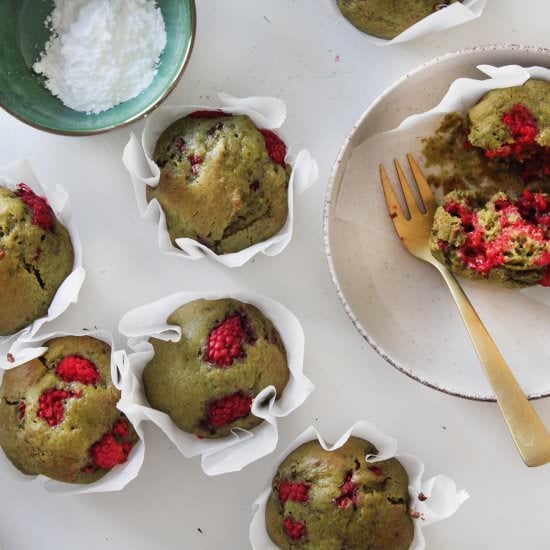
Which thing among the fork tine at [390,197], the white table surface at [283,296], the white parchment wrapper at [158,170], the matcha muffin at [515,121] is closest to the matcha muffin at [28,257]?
the white table surface at [283,296]

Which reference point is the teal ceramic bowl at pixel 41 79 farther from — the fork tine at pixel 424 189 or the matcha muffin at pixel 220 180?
the fork tine at pixel 424 189

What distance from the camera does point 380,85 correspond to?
1.91 m

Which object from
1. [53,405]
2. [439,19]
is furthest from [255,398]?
[439,19]

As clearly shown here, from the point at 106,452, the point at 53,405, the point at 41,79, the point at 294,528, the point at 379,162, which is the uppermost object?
the point at 41,79

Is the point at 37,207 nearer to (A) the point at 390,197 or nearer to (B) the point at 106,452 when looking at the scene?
(B) the point at 106,452

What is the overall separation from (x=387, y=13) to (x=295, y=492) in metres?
1.07

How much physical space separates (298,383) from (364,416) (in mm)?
230

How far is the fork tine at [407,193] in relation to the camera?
1854 mm

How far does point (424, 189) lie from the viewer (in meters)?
1.85

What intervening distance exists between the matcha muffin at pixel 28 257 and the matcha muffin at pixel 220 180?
0.78 ft

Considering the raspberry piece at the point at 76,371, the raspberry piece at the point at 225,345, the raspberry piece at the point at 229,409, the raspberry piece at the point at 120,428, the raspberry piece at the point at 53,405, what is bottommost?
the raspberry piece at the point at 120,428

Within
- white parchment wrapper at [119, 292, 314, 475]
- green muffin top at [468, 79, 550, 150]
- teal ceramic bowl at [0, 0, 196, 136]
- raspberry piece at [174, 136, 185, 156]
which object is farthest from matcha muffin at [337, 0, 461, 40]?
white parchment wrapper at [119, 292, 314, 475]

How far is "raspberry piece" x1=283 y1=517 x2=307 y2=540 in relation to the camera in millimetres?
1778

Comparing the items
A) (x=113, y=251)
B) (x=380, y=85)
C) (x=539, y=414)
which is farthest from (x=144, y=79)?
(x=539, y=414)
